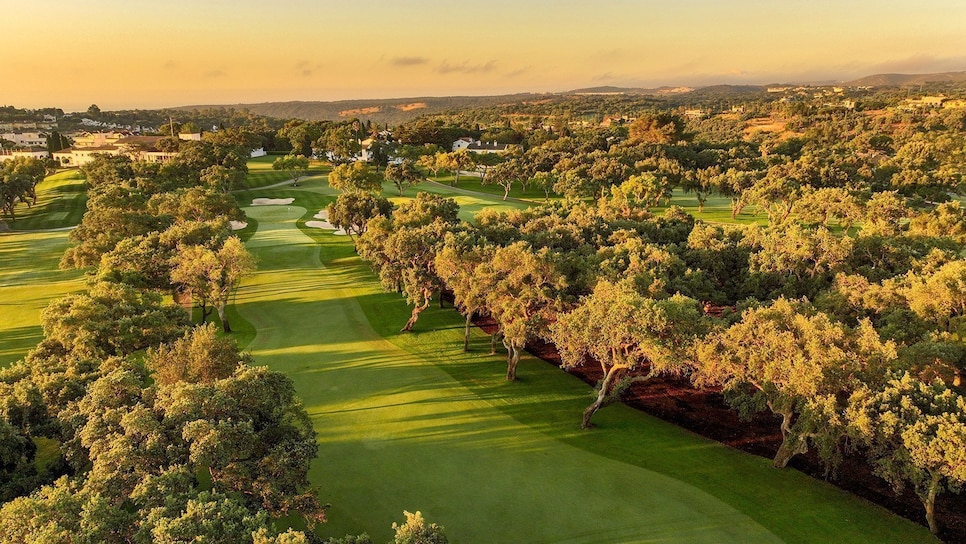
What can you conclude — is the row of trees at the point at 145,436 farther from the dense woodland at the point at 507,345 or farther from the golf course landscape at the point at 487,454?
the golf course landscape at the point at 487,454

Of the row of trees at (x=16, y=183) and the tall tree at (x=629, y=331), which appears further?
the row of trees at (x=16, y=183)

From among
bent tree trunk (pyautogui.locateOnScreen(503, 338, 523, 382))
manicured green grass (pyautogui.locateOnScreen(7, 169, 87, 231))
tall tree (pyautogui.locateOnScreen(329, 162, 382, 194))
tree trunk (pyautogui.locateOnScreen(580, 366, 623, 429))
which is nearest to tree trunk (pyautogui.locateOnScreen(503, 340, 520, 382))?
bent tree trunk (pyautogui.locateOnScreen(503, 338, 523, 382))

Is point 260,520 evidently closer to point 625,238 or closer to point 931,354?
point 931,354

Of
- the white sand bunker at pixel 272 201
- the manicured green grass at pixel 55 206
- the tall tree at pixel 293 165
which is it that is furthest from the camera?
the tall tree at pixel 293 165

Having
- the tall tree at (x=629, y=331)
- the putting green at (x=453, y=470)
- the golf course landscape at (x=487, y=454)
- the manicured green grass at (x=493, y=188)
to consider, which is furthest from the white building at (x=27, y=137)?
the tall tree at (x=629, y=331)

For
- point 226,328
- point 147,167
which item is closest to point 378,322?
point 226,328

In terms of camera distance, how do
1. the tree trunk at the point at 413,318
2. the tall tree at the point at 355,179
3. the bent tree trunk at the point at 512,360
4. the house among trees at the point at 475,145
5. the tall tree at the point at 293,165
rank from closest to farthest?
the bent tree trunk at the point at 512,360, the tree trunk at the point at 413,318, the tall tree at the point at 355,179, the tall tree at the point at 293,165, the house among trees at the point at 475,145

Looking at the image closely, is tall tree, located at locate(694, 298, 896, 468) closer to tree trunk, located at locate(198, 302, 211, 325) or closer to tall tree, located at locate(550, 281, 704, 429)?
tall tree, located at locate(550, 281, 704, 429)
